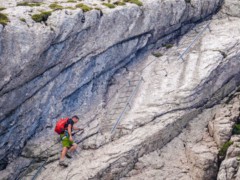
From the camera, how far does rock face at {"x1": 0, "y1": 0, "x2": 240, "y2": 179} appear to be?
1778cm

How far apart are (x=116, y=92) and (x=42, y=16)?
25.4 feet

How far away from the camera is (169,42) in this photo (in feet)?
88.8

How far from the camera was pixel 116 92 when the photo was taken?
22.9 m

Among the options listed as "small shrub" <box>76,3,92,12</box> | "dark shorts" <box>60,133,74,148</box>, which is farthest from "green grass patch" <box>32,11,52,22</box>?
"dark shorts" <box>60,133,74,148</box>

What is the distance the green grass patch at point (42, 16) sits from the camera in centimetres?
1823

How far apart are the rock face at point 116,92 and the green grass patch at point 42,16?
1.13 feet

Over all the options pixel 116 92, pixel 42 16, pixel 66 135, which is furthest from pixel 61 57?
pixel 116 92

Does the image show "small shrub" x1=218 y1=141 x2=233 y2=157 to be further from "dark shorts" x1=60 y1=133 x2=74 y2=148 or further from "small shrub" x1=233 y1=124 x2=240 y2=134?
"dark shorts" x1=60 y1=133 x2=74 y2=148

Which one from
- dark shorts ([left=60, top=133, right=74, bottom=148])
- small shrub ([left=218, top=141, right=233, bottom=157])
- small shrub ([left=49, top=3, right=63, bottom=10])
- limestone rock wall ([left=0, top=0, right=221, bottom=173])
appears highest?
small shrub ([left=49, top=3, right=63, bottom=10])

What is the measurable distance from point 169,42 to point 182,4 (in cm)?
340

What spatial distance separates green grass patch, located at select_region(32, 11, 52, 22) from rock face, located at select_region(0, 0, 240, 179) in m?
0.34

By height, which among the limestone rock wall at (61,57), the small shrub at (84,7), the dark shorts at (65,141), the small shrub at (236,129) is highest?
the small shrub at (84,7)

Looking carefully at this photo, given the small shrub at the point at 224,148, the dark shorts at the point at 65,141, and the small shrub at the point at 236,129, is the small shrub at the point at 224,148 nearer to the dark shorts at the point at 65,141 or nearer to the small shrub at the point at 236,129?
the small shrub at the point at 236,129

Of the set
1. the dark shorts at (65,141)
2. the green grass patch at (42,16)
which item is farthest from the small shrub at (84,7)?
the dark shorts at (65,141)
